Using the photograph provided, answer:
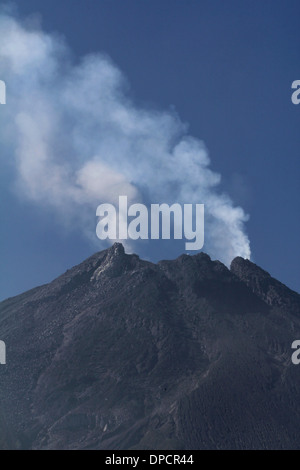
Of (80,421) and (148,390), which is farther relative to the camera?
(148,390)

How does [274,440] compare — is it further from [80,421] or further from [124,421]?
[80,421]

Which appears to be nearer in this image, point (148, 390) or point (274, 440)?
point (274, 440)
